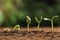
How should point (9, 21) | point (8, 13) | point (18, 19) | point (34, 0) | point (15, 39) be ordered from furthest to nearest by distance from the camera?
point (34, 0)
point (18, 19)
point (9, 21)
point (8, 13)
point (15, 39)

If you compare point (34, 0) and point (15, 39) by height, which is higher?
point (34, 0)

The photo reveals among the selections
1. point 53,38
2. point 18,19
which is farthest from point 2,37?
point 18,19

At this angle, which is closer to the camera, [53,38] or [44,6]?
[53,38]

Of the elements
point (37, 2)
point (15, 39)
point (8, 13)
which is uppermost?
point (37, 2)

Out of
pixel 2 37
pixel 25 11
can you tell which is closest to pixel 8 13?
pixel 25 11

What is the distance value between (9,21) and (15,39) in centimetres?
279

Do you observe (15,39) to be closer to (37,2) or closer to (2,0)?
(2,0)

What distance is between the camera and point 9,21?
12.2 feet

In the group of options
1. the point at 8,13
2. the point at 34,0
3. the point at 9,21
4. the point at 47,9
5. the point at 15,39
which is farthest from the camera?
the point at 34,0

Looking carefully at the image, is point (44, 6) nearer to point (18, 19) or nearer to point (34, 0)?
point (34, 0)

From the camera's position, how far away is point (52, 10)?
4.56 metres

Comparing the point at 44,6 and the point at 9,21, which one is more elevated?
the point at 44,6

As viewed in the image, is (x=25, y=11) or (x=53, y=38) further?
(x=25, y=11)

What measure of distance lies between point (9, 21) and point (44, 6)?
1215 millimetres
